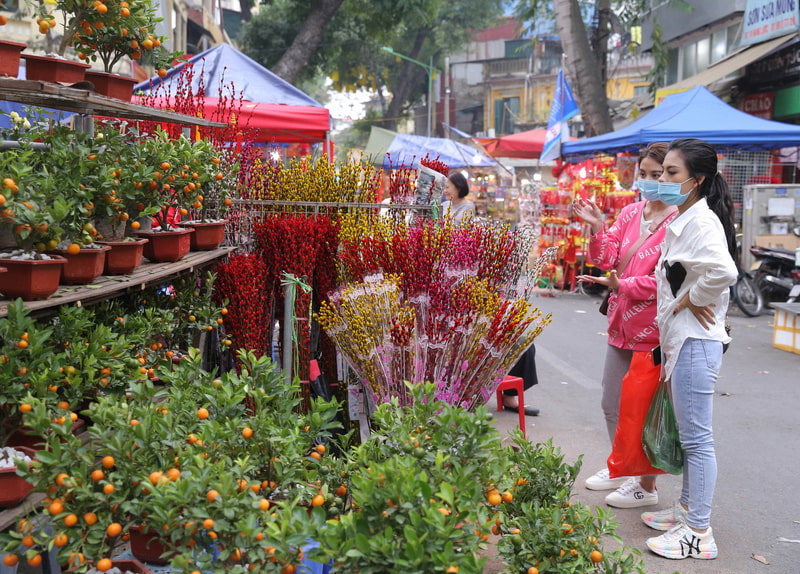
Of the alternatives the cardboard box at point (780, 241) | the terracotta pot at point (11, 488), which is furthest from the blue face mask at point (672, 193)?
the cardboard box at point (780, 241)

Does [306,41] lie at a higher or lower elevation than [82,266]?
higher

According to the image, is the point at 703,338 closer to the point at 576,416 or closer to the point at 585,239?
the point at 576,416

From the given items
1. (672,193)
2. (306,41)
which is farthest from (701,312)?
(306,41)

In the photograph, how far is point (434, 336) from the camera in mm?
3182

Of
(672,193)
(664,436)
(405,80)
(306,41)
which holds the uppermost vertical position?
(405,80)

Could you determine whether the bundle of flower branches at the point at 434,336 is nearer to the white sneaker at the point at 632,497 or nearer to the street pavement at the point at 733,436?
the street pavement at the point at 733,436

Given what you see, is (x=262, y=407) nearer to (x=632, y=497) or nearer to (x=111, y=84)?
(x=111, y=84)

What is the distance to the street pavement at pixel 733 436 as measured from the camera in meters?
3.91

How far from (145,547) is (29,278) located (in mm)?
978

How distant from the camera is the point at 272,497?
8.34ft

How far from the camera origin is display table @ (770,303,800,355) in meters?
8.71

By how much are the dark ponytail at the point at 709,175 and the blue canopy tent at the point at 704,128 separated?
27.1 ft

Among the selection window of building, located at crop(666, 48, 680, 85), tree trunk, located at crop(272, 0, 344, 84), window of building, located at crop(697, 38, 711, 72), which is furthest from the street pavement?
window of building, located at crop(666, 48, 680, 85)

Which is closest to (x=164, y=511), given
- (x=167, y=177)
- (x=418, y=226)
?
(x=167, y=177)
